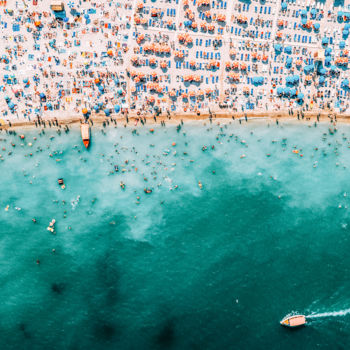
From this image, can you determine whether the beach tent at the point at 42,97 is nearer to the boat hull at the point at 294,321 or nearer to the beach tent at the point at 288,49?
the beach tent at the point at 288,49

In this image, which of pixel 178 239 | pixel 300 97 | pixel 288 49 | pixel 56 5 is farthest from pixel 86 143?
pixel 288 49

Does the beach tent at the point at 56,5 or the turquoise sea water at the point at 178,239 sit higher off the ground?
the beach tent at the point at 56,5

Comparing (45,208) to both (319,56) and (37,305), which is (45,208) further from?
(319,56)

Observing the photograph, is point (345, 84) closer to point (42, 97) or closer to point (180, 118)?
point (180, 118)

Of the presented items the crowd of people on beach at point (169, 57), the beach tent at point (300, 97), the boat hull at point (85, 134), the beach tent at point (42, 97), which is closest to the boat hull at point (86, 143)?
the boat hull at point (85, 134)

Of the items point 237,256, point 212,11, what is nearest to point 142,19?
point 212,11
